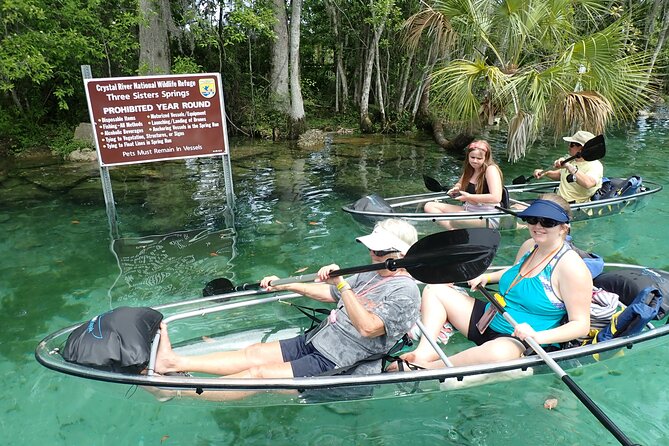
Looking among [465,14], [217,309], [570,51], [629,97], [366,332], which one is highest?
[465,14]

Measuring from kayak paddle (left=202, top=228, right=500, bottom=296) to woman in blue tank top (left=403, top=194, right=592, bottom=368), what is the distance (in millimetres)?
290

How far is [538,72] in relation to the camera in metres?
7.77

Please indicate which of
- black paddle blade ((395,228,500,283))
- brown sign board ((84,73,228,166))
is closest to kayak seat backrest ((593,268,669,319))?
black paddle blade ((395,228,500,283))

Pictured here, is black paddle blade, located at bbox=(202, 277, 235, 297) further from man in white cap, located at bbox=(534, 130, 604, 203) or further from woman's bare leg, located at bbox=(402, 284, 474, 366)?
man in white cap, located at bbox=(534, 130, 604, 203)

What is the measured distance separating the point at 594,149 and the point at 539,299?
3.34 meters

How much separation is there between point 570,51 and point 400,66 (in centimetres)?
1009

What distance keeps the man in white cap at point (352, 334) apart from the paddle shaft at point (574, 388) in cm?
68

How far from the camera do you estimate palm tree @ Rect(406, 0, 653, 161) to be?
24.7 feet

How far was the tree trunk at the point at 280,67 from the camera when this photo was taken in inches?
531

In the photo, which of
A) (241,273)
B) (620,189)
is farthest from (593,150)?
(241,273)

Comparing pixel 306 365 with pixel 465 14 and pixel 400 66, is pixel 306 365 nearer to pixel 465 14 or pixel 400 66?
pixel 465 14

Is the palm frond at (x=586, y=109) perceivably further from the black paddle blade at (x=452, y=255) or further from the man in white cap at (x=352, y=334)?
the man in white cap at (x=352, y=334)

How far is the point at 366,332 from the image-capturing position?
2.66 meters

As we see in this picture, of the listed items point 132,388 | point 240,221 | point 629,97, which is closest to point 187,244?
point 240,221
